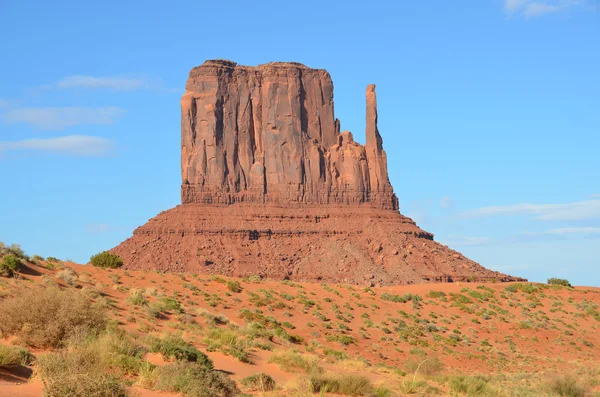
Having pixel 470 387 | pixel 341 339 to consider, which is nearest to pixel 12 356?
pixel 470 387

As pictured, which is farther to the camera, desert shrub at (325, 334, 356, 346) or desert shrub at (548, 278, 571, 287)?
desert shrub at (548, 278, 571, 287)

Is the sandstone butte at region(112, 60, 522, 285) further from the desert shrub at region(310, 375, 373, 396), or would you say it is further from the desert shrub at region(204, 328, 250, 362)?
the desert shrub at region(310, 375, 373, 396)

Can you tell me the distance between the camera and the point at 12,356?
15180 mm

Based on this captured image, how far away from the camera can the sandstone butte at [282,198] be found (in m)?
98.6

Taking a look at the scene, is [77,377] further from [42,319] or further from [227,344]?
[227,344]

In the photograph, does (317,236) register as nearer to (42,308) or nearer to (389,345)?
(389,345)

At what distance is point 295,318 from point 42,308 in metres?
24.6

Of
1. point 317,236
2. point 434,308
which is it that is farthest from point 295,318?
point 317,236

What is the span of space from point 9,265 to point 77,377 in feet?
64.2

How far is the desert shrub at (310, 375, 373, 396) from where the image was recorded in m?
18.2

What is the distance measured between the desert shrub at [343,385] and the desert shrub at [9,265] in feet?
53.9

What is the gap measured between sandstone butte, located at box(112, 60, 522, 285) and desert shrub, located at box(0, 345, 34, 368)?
252 feet

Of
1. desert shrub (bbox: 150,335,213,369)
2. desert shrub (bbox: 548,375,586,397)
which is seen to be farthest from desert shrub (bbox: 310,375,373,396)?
desert shrub (bbox: 548,375,586,397)

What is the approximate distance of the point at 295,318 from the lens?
42312mm
